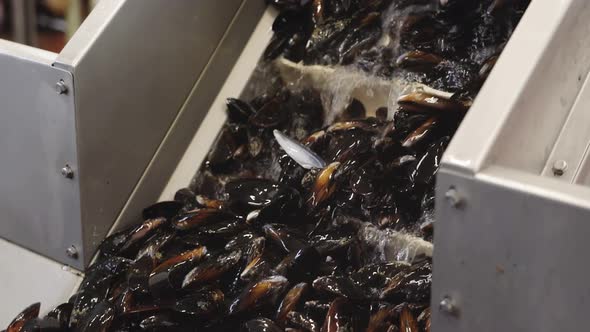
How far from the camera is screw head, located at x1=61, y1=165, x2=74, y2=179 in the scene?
192 centimetres

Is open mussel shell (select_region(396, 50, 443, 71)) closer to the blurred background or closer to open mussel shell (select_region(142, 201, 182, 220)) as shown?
open mussel shell (select_region(142, 201, 182, 220))

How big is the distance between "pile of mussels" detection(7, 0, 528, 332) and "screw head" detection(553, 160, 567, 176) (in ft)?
0.96

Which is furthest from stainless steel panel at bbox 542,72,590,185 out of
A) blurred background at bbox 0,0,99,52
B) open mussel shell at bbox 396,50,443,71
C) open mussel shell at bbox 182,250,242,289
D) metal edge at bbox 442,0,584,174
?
blurred background at bbox 0,0,99,52

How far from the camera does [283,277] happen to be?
1669 millimetres

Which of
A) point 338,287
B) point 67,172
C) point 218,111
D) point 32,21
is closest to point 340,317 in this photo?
point 338,287

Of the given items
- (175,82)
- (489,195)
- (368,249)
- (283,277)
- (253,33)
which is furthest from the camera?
(253,33)

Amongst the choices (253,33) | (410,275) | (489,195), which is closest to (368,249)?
(410,275)

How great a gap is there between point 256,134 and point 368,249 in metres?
0.53

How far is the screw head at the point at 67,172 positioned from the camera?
1.92 metres

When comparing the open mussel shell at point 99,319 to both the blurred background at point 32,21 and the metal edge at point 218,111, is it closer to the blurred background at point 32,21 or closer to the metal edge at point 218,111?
the metal edge at point 218,111

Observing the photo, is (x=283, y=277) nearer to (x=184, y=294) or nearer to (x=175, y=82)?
(x=184, y=294)

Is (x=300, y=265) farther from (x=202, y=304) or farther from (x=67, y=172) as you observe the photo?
(x=67, y=172)

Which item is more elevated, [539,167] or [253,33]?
[539,167]

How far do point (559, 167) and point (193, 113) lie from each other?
111cm
